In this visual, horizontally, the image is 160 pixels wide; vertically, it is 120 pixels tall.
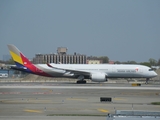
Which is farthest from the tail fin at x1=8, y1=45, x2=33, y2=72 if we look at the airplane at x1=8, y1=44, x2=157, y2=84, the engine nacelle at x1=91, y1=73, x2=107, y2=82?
the engine nacelle at x1=91, y1=73, x2=107, y2=82

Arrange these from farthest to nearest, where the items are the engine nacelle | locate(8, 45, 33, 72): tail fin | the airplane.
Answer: locate(8, 45, 33, 72): tail fin, the airplane, the engine nacelle

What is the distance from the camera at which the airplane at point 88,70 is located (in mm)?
72875

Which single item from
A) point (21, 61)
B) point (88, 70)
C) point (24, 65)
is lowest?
point (88, 70)

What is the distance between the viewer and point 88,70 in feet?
245

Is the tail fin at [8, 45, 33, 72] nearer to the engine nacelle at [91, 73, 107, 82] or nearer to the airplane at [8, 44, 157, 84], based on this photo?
the airplane at [8, 44, 157, 84]

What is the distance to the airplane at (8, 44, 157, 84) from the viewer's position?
72.9 metres

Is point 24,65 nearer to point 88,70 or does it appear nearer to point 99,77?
point 88,70

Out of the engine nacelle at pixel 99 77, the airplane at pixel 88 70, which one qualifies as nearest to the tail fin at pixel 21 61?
the airplane at pixel 88 70

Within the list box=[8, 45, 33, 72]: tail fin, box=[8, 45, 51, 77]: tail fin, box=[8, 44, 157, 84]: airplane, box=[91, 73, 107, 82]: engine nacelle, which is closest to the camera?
box=[91, 73, 107, 82]: engine nacelle

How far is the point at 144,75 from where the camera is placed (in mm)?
73438

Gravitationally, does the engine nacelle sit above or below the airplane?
below

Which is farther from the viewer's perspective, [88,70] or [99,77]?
[88,70]

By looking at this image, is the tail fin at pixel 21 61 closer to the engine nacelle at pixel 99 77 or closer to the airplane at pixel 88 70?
the airplane at pixel 88 70

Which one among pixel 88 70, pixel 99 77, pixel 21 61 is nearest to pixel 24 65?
pixel 21 61
